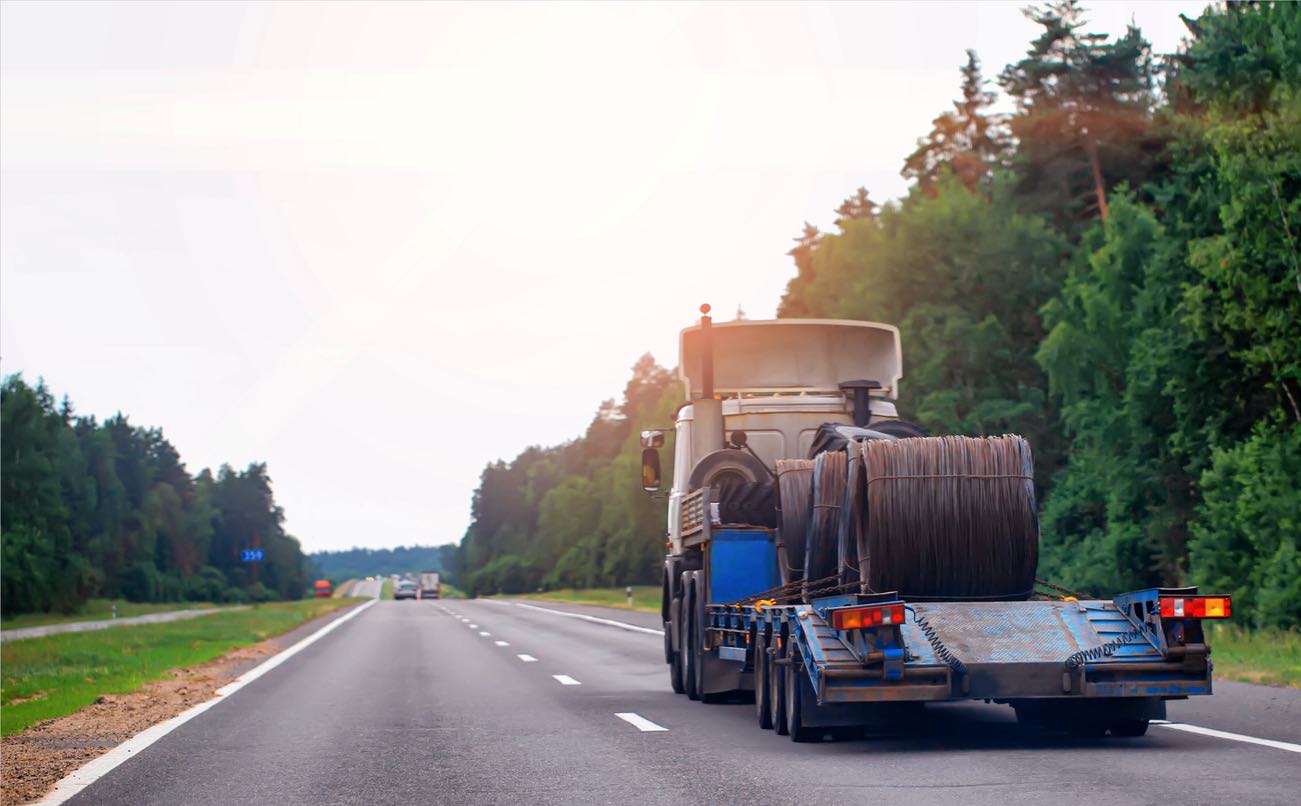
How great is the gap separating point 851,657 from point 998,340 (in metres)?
47.6

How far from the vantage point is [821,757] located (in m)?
10.3

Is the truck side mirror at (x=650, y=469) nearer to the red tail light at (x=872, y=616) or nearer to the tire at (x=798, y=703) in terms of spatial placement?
the tire at (x=798, y=703)

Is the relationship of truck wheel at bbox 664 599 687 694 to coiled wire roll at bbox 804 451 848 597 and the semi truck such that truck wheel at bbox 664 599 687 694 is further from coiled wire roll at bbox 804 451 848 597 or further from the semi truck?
coiled wire roll at bbox 804 451 848 597

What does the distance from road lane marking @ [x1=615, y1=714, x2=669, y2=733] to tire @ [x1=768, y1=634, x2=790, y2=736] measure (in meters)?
1.03

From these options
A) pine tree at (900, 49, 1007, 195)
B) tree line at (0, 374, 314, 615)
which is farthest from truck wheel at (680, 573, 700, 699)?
tree line at (0, 374, 314, 615)

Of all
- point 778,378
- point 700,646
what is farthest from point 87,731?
point 778,378

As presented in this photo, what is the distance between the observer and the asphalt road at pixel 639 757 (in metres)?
8.54

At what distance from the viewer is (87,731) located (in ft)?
45.0

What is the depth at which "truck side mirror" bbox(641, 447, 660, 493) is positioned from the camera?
17688 mm

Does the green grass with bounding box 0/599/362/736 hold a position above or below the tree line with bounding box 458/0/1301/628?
below

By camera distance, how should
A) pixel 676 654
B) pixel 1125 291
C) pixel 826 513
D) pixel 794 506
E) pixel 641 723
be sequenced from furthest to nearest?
1. pixel 1125 291
2. pixel 676 654
3. pixel 794 506
4. pixel 641 723
5. pixel 826 513

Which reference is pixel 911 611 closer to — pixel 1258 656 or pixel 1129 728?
pixel 1129 728

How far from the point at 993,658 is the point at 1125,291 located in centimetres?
3881

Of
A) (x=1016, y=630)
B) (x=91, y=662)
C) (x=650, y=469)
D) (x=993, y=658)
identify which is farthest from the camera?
(x=91, y=662)
